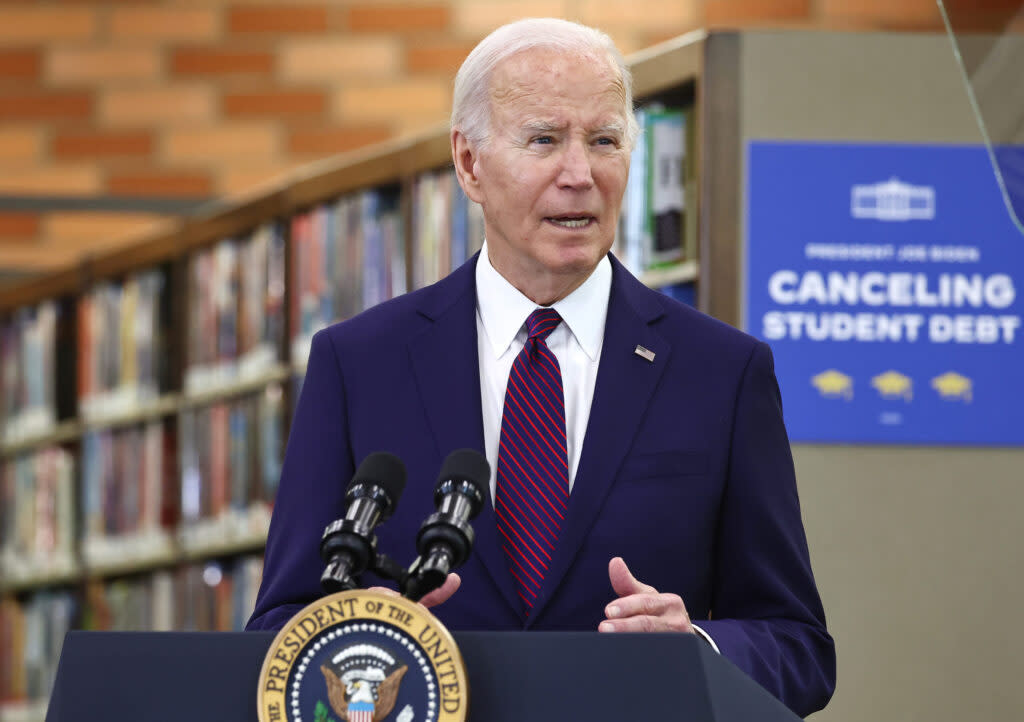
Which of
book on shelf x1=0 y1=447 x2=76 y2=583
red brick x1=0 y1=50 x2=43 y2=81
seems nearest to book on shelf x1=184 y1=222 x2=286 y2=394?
book on shelf x1=0 y1=447 x2=76 y2=583

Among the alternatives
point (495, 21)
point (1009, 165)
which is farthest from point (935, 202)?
point (495, 21)

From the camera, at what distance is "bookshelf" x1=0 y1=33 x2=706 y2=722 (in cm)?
411

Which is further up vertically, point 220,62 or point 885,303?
point 220,62

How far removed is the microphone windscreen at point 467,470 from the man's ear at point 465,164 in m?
0.65

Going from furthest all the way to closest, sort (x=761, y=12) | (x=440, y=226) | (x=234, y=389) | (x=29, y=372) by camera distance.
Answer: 1. (x=29, y=372)
2. (x=761, y=12)
3. (x=234, y=389)
4. (x=440, y=226)

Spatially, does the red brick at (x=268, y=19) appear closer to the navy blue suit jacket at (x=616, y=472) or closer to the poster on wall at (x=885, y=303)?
the poster on wall at (x=885, y=303)

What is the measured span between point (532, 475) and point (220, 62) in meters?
4.65

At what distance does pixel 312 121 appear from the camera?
19.4ft

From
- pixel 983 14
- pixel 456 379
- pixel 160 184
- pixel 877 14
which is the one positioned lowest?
pixel 456 379

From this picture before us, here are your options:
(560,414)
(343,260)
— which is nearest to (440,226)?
(343,260)

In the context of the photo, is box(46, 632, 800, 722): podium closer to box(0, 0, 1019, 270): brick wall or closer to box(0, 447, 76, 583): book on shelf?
box(0, 447, 76, 583): book on shelf

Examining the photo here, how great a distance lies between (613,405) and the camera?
1.67 meters

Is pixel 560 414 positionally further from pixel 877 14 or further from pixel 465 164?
pixel 877 14

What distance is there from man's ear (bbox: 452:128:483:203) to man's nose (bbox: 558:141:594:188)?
17 cm
